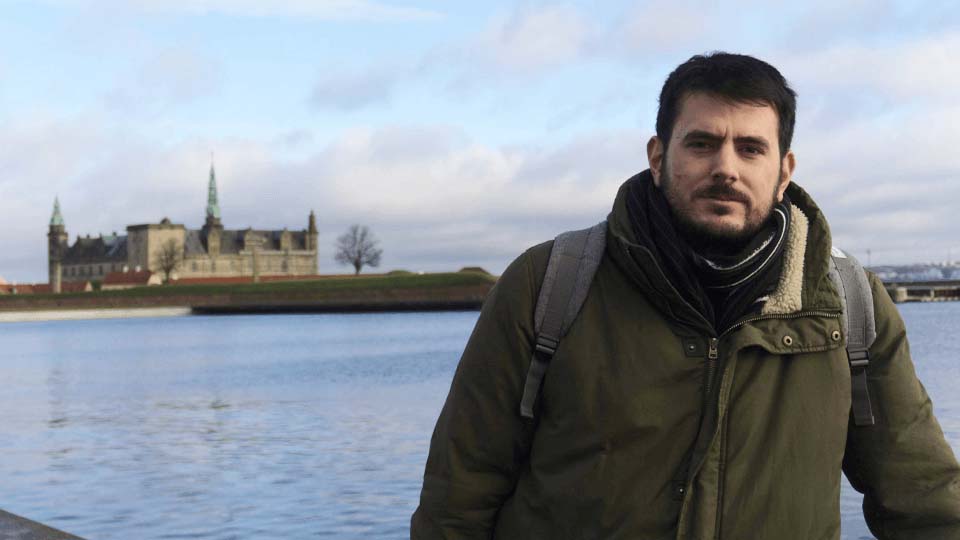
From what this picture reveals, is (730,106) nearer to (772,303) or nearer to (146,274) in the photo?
(772,303)

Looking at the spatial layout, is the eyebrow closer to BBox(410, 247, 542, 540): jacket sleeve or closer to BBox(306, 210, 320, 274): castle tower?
BBox(410, 247, 542, 540): jacket sleeve

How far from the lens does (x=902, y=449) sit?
7.68 ft

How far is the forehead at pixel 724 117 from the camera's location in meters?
2.25

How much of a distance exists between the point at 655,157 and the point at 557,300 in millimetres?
379

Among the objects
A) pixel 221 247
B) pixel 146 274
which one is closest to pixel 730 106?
pixel 146 274

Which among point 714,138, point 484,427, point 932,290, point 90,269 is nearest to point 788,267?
point 714,138

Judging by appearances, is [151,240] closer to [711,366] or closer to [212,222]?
[212,222]

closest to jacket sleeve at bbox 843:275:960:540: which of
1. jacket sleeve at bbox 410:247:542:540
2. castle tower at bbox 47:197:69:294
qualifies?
jacket sleeve at bbox 410:247:542:540

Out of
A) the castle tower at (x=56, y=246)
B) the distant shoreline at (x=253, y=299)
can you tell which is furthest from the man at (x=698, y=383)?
the castle tower at (x=56, y=246)

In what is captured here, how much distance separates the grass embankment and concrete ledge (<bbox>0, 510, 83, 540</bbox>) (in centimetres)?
8216

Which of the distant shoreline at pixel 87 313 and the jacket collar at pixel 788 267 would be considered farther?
the distant shoreline at pixel 87 313

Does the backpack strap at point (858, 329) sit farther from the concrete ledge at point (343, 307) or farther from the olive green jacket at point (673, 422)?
the concrete ledge at point (343, 307)

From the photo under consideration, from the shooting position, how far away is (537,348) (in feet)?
7.31

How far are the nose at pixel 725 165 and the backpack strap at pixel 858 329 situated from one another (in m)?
0.30
